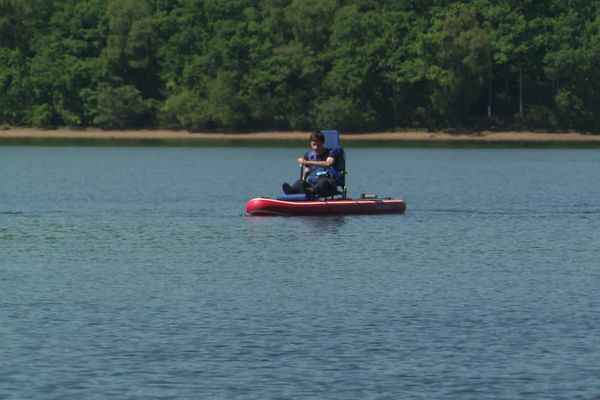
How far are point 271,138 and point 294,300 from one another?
99657 millimetres

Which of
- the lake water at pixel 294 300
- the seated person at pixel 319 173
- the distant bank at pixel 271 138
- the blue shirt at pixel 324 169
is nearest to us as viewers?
the lake water at pixel 294 300

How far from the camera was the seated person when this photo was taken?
41.8 m

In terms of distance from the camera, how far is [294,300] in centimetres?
2659

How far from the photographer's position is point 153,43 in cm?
13050

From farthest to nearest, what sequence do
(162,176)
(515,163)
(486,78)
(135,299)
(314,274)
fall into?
1. (486,78)
2. (515,163)
3. (162,176)
4. (314,274)
5. (135,299)

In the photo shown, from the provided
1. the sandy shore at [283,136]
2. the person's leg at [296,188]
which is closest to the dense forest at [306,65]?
the sandy shore at [283,136]

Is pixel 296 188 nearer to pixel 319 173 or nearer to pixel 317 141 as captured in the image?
pixel 319 173

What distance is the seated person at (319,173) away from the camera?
41781 mm

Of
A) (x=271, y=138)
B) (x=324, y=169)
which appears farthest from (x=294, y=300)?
(x=271, y=138)

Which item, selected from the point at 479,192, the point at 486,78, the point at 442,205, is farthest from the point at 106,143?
the point at 442,205

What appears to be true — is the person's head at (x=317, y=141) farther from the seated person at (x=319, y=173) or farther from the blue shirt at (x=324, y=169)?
the blue shirt at (x=324, y=169)

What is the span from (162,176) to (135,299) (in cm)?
4370

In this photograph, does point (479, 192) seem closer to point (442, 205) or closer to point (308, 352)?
point (442, 205)

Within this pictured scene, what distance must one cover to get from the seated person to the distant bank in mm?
74888
